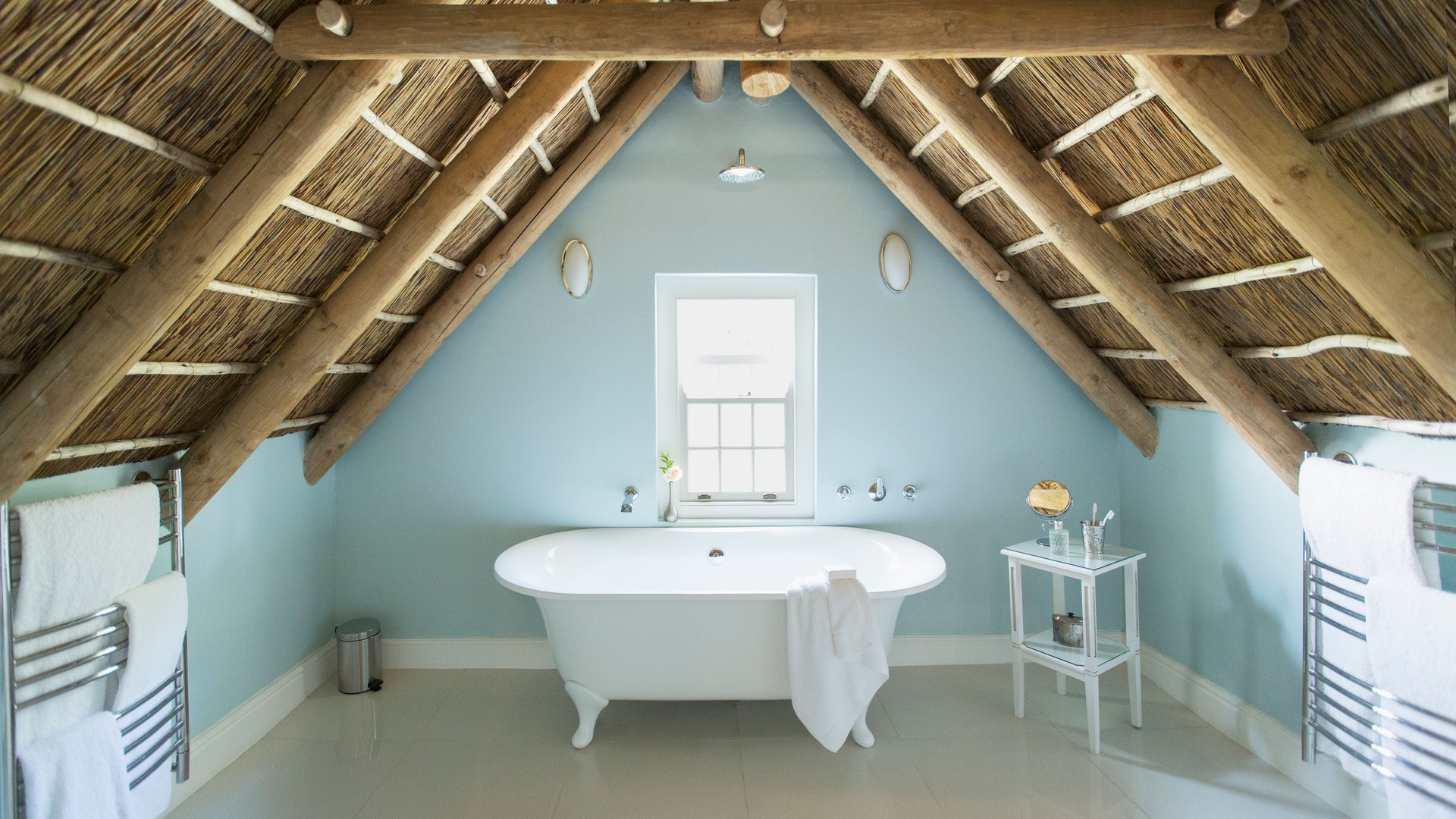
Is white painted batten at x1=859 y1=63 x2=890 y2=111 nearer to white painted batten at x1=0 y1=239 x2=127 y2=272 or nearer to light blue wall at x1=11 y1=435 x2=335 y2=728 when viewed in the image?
white painted batten at x1=0 y1=239 x2=127 y2=272

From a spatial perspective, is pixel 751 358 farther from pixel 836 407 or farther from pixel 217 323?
pixel 217 323

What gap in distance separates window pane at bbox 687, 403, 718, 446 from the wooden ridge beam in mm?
2176

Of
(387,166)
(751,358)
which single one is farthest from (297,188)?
(751,358)

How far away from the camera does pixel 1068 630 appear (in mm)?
3252

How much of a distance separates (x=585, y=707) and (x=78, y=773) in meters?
1.55

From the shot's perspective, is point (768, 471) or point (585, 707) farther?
point (768, 471)

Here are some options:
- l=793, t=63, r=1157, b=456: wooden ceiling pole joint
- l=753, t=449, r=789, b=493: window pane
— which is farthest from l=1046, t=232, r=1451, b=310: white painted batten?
l=753, t=449, r=789, b=493: window pane

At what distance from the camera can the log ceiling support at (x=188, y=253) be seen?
2045 millimetres

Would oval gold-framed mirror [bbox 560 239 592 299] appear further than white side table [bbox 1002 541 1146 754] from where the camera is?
Yes

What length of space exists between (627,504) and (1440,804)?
119 inches

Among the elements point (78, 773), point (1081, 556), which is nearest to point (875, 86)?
point (1081, 556)

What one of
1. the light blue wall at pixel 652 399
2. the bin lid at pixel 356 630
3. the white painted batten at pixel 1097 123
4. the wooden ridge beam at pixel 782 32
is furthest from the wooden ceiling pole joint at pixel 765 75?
the bin lid at pixel 356 630

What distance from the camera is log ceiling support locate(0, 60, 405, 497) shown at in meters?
2.04

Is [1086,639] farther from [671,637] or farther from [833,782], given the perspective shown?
[671,637]
